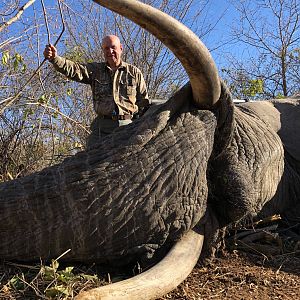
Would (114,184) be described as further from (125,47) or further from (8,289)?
(125,47)

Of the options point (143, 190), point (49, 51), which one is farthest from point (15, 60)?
point (143, 190)

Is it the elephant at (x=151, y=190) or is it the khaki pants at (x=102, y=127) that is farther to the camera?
the khaki pants at (x=102, y=127)

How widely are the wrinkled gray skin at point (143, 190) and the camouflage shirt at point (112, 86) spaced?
1.84 meters

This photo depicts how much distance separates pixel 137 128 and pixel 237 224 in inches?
46.8

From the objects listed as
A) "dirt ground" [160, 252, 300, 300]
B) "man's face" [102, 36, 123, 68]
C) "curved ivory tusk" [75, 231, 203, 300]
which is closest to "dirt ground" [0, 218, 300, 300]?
"dirt ground" [160, 252, 300, 300]

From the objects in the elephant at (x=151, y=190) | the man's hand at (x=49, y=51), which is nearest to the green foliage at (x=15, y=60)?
the man's hand at (x=49, y=51)

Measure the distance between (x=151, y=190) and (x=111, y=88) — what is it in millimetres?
2580

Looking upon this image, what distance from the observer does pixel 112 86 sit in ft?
17.4

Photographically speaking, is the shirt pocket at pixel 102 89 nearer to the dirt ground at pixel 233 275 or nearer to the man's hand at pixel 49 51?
the man's hand at pixel 49 51

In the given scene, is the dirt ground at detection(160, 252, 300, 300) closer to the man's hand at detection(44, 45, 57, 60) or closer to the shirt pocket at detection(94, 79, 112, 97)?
the shirt pocket at detection(94, 79, 112, 97)

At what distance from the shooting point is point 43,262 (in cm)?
284

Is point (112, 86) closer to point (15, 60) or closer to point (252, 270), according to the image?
point (15, 60)

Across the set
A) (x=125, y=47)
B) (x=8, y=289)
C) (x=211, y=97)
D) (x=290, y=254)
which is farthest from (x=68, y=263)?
(x=125, y=47)

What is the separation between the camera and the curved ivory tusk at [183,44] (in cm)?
240
